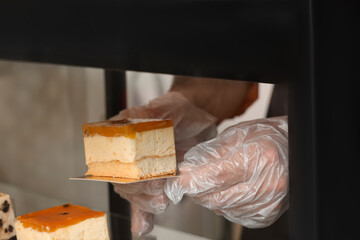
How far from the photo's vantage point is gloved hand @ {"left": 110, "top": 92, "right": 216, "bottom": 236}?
956 mm

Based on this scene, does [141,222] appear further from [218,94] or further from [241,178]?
[218,94]

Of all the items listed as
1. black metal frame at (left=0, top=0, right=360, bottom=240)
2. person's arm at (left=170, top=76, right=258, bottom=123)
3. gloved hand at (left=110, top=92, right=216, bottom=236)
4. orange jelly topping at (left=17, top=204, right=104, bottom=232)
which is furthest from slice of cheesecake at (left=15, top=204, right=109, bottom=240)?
person's arm at (left=170, top=76, right=258, bottom=123)

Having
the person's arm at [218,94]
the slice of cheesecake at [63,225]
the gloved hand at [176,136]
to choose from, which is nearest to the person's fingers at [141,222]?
the gloved hand at [176,136]

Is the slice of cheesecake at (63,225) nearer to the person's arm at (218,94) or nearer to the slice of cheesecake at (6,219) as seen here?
the slice of cheesecake at (6,219)

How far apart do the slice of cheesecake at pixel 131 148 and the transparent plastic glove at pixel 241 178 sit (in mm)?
42

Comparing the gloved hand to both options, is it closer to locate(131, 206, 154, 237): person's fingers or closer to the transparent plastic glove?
locate(131, 206, 154, 237): person's fingers

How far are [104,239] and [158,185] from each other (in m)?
0.15

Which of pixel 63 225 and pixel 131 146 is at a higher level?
pixel 131 146

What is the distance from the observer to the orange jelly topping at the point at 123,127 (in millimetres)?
773

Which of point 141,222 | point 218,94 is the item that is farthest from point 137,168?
point 218,94

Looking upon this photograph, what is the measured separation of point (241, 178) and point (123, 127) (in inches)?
8.5

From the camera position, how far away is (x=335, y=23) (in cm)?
54

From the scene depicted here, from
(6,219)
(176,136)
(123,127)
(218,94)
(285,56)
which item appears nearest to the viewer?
(285,56)

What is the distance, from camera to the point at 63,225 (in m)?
0.78
